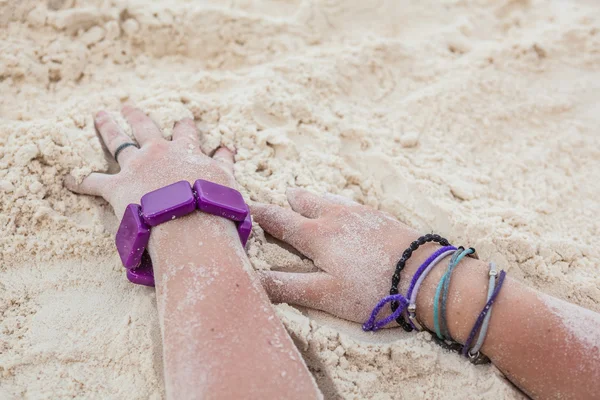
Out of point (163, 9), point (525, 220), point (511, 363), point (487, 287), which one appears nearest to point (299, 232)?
point (487, 287)

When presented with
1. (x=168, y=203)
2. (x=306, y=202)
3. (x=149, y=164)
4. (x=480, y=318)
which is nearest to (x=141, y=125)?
(x=149, y=164)

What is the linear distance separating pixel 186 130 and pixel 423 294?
988mm

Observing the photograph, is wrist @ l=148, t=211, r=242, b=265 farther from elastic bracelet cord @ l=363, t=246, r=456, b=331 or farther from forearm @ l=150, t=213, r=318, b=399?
elastic bracelet cord @ l=363, t=246, r=456, b=331

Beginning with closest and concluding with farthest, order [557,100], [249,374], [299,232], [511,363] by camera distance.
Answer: [249,374] < [511,363] < [299,232] < [557,100]

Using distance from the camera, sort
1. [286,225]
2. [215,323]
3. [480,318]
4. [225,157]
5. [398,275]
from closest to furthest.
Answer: [215,323], [480,318], [398,275], [286,225], [225,157]

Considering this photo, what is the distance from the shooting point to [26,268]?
1.47 metres

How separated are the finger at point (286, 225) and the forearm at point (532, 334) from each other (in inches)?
14.5

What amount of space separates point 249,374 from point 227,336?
0.11 m

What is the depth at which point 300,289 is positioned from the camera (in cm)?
139

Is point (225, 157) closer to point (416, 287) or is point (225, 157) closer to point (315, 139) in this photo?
point (315, 139)

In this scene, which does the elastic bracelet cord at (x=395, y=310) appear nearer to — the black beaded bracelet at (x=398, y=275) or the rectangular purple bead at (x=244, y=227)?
the black beaded bracelet at (x=398, y=275)

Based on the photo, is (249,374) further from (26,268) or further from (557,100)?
(557,100)

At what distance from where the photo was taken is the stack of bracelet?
1.28 m

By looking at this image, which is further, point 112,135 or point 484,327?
point 112,135
